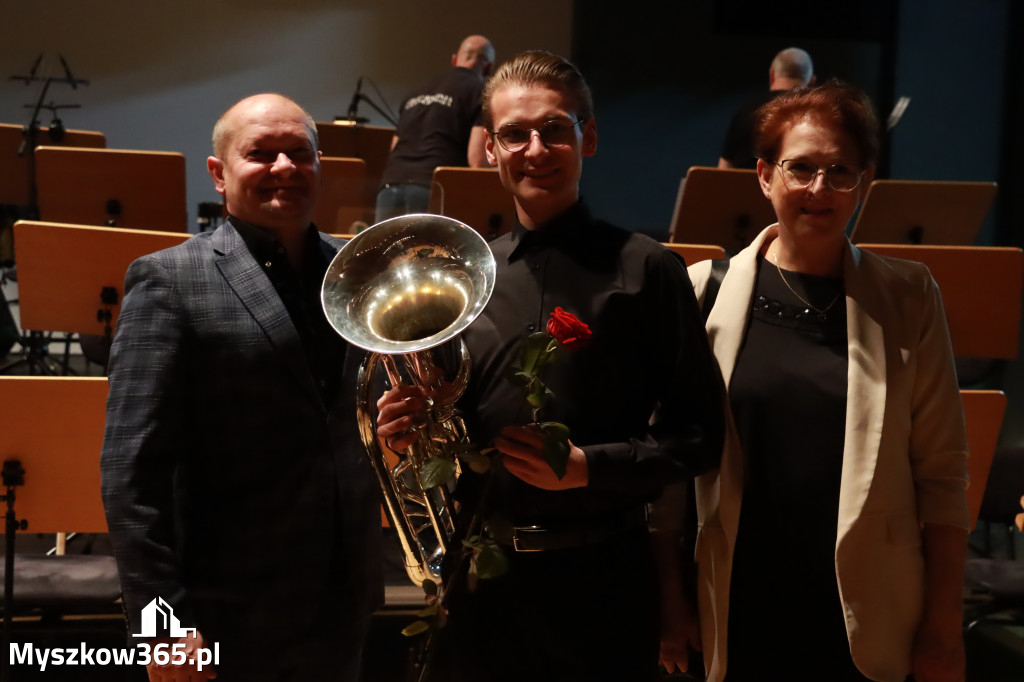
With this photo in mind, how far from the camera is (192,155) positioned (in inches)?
284

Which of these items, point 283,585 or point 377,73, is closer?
point 283,585

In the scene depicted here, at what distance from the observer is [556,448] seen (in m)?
1.31

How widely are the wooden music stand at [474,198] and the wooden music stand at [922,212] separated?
1.43 m

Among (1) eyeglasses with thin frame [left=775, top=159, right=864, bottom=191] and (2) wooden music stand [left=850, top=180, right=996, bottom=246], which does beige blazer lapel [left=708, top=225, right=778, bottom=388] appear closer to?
(1) eyeglasses with thin frame [left=775, top=159, right=864, bottom=191]

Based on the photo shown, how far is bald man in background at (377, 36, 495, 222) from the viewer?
4.46 m

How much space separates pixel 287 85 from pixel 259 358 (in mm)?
6068

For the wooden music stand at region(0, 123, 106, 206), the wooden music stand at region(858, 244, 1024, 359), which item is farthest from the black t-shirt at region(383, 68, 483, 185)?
the wooden music stand at region(858, 244, 1024, 359)

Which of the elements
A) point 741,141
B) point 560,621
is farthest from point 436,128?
point 560,621

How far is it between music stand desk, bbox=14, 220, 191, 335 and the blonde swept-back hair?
1645mm

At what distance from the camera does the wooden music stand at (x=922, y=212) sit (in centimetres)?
383

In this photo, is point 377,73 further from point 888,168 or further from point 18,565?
point 18,565

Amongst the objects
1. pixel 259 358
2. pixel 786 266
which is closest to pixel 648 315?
pixel 786 266

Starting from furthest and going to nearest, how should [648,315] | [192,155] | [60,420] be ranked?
[192,155] < [60,420] < [648,315]

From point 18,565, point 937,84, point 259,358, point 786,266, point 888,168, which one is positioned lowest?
point 18,565
